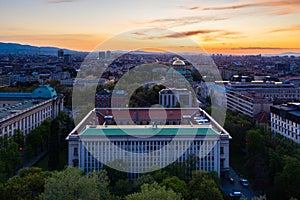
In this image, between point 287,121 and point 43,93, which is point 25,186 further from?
point 43,93

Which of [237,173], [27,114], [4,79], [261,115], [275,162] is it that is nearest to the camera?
[275,162]

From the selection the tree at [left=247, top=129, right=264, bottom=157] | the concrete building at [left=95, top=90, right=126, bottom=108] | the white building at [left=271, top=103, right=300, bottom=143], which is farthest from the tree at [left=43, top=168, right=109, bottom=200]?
the concrete building at [left=95, top=90, right=126, bottom=108]

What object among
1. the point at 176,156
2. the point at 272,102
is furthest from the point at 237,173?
the point at 272,102

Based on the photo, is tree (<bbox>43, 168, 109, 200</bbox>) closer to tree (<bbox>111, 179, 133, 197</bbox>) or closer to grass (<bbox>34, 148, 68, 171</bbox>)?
→ tree (<bbox>111, 179, 133, 197</bbox>)

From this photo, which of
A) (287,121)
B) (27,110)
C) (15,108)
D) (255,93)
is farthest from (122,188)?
(255,93)

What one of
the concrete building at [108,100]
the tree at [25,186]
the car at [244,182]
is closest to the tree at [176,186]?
the tree at [25,186]

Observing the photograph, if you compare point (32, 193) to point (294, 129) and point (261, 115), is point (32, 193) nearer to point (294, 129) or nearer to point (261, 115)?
point (294, 129)

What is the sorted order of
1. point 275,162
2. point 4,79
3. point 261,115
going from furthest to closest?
point 4,79
point 261,115
point 275,162
